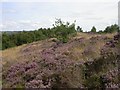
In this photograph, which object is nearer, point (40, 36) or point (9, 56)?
point (9, 56)

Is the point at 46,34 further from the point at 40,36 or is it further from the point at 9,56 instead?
the point at 9,56

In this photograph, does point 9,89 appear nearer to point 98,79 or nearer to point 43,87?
point 43,87

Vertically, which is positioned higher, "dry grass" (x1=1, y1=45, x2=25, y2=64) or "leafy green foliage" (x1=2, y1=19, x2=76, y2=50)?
"leafy green foliage" (x1=2, y1=19, x2=76, y2=50)

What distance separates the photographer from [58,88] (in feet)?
34.6

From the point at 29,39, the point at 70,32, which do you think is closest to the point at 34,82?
the point at 70,32

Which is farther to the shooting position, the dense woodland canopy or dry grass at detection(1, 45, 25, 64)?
the dense woodland canopy

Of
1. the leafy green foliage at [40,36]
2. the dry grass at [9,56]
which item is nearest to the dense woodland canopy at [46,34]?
the leafy green foliage at [40,36]

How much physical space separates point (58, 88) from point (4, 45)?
41943 millimetres

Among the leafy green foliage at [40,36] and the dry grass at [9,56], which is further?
the leafy green foliage at [40,36]

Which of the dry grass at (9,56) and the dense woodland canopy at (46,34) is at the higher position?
the dense woodland canopy at (46,34)

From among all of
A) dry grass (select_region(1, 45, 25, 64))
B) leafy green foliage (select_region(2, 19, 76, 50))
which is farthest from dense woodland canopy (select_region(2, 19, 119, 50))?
dry grass (select_region(1, 45, 25, 64))

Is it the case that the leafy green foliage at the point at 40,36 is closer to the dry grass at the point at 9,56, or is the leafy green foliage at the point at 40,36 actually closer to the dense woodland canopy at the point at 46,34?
the dense woodland canopy at the point at 46,34

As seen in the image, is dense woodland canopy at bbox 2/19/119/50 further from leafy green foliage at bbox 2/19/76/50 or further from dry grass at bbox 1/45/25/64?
dry grass at bbox 1/45/25/64

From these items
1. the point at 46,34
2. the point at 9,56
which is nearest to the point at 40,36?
the point at 46,34
